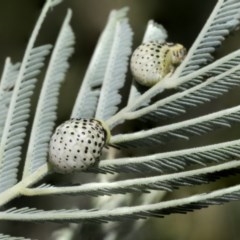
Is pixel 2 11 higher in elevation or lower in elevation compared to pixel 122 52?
higher

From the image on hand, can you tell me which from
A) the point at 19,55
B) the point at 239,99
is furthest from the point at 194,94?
the point at 19,55

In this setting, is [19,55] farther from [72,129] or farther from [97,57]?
[72,129]

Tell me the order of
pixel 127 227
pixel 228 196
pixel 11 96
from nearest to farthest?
pixel 228 196
pixel 11 96
pixel 127 227

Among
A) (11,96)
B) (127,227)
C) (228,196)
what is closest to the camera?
(228,196)

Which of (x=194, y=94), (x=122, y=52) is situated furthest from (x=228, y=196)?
(x=122, y=52)

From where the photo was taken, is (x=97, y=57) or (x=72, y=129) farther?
(x=97, y=57)

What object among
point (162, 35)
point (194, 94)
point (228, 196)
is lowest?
point (228, 196)

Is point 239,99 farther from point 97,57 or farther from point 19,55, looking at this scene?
point 19,55
